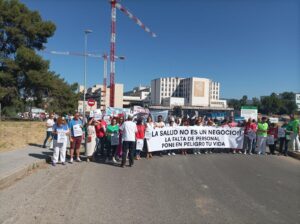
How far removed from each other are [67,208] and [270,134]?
42.2 feet

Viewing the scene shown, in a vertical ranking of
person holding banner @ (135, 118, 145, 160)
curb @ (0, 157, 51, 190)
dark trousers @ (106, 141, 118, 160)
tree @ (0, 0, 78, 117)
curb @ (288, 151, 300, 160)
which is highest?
tree @ (0, 0, 78, 117)

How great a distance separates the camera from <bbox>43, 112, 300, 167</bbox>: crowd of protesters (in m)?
11.5

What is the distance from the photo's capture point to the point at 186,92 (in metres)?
184

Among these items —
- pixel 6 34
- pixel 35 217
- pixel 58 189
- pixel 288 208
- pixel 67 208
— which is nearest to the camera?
pixel 35 217

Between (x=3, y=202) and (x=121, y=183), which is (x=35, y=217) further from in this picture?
(x=121, y=183)

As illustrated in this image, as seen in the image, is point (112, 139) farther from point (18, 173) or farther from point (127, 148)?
point (18, 173)

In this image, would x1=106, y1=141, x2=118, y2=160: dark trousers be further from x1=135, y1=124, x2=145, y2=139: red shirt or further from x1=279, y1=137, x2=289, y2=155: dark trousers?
x1=279, y1=137, x2=289, y2=155: dark trousers

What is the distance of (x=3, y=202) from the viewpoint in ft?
21.5

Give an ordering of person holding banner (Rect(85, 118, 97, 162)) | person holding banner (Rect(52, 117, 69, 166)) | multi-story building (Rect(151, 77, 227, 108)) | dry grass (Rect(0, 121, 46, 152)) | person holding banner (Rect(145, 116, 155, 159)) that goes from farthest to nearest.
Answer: multi-story building (Rect(151, 77, 227, 108)) < dry grass (Rect(0, 121, 46, 152)) < person holding banner (Rect(145, 116, 155, 159)) < person holding banner (Rect(85, 118, 97, 162)) < person holding banner (Rect(52, 117, 69, 166))

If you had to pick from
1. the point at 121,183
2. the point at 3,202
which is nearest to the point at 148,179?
the point at 121,183

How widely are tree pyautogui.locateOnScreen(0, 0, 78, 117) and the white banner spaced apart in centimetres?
3051

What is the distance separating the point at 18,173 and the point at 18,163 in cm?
153

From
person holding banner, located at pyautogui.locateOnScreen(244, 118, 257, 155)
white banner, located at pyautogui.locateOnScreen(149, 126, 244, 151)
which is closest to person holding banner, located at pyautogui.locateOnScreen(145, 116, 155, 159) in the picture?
white banner, located at pyautogui.locateOnScreen(149, 126, 244, 151)

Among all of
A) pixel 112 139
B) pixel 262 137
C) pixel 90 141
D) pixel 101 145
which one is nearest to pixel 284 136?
pixel 262 137
